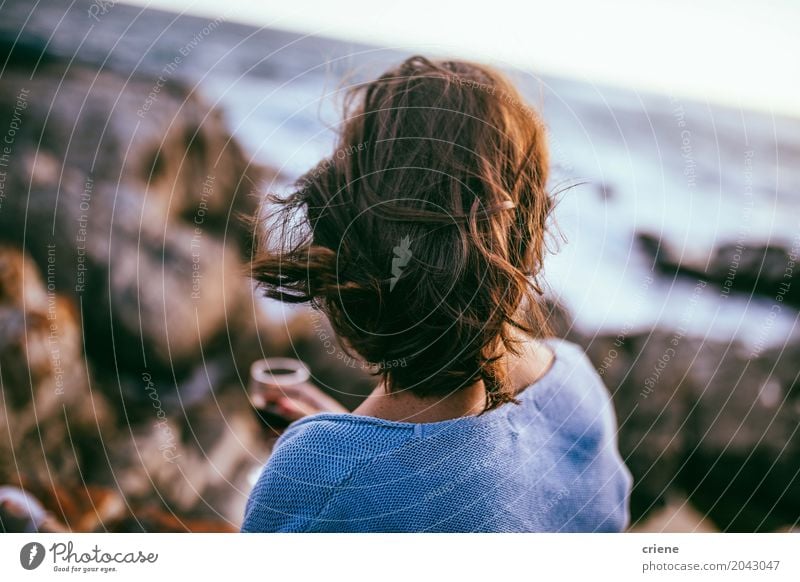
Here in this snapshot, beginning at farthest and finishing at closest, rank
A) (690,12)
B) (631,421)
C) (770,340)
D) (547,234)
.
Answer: (631,421), (770,340), (690,12), (547,234)

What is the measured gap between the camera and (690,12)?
99cm

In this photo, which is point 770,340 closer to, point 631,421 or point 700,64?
point 631,421

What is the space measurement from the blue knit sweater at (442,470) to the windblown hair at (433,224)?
0.19 feet

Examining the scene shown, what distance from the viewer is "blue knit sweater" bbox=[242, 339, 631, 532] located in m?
0.61

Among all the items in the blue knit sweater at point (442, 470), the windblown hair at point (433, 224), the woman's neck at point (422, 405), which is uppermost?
the windblown hair at point (433, 224)

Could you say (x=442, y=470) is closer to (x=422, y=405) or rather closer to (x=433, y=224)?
(x=422, y=405)

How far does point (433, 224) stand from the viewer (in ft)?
2.18

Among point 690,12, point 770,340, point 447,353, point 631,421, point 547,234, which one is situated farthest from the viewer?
point 631,421

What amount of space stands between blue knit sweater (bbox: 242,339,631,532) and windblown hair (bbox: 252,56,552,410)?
6 cm

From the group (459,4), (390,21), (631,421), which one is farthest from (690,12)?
(631,421)

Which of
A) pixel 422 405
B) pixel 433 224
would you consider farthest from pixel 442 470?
pixel 433 224

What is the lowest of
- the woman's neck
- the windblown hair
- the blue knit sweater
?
the blue knit sweater

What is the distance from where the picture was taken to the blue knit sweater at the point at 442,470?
2.00ft

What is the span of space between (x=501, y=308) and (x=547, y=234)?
196mm
